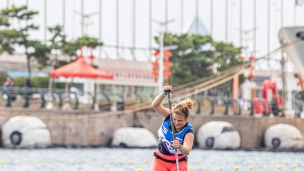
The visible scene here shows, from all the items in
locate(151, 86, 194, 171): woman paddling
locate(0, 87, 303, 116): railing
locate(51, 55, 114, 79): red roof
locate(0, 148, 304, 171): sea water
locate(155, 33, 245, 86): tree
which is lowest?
locate(0, 148, 304, 171): sea water

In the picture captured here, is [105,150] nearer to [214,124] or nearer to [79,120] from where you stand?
[79,120]

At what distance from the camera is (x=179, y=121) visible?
41.1ft

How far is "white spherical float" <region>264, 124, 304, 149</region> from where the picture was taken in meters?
43.1

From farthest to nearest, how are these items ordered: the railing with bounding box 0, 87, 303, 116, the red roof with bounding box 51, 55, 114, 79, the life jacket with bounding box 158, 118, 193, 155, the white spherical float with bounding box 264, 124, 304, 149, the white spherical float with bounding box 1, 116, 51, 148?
→ the white spherical float with bounding box 264, 124, 304, 149, the red roof with bounding box 51, 55, 114, 79, the railing with bounding box 0, 87, 303, 116, the white spherical float with bounding box 1, 116, 51, 148, the life jacket with bounding box 158, 118, 193, 155

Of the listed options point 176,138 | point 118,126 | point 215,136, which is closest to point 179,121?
point 176,138

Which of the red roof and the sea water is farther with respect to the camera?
the red roof

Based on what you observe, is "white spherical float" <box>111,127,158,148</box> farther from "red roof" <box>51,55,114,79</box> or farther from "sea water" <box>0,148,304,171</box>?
"red roof" <box>51,55,114,79</box>

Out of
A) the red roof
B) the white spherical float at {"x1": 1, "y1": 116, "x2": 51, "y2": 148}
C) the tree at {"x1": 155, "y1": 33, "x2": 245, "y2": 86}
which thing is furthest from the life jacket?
the tree at {"x1": 155, "y1": 33, "x2": 245, "y2": 86}

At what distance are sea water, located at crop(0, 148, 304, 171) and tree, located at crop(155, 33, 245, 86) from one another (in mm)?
22333

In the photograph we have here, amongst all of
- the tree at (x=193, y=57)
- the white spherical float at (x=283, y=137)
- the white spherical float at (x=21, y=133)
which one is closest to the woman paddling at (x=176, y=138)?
the white spherical float at (x=21, y=133)

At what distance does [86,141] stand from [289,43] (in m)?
17.0

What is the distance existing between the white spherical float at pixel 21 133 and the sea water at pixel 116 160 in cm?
73

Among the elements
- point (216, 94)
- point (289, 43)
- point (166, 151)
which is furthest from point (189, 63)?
point (166, 151)

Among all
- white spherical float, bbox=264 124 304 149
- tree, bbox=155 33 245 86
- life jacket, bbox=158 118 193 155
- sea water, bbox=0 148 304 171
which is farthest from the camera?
tree, bbox=155 33 245 86
